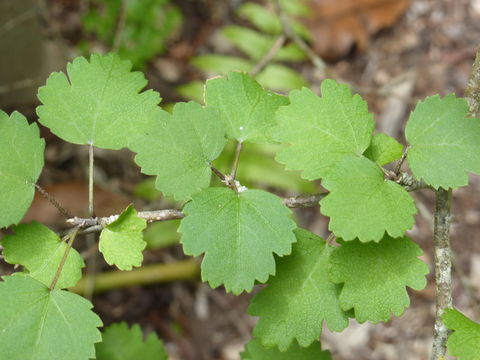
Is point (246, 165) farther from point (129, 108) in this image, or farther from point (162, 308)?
point (129, 108)

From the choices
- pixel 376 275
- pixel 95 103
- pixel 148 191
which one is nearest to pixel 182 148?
pixel 95 103

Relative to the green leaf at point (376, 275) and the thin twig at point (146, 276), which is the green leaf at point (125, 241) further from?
the thin twig at point (146, 276)

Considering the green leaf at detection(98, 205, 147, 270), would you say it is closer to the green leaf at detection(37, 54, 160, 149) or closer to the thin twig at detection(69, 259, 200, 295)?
the green leaf at detection(37, 54, 160, 149)

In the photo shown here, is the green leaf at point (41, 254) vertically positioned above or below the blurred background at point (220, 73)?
above

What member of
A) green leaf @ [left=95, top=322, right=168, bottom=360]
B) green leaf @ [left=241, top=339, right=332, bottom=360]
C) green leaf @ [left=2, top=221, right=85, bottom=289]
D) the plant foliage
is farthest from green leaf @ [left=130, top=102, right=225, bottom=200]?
green leaf @ [left=95, top=322, right=168, bottom=360]

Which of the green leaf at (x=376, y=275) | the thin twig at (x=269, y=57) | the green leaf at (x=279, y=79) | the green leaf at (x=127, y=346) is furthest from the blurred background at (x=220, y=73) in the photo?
the green leaf at (x=376, y=275)

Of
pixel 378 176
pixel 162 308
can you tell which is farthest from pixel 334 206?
pixel 162 308
